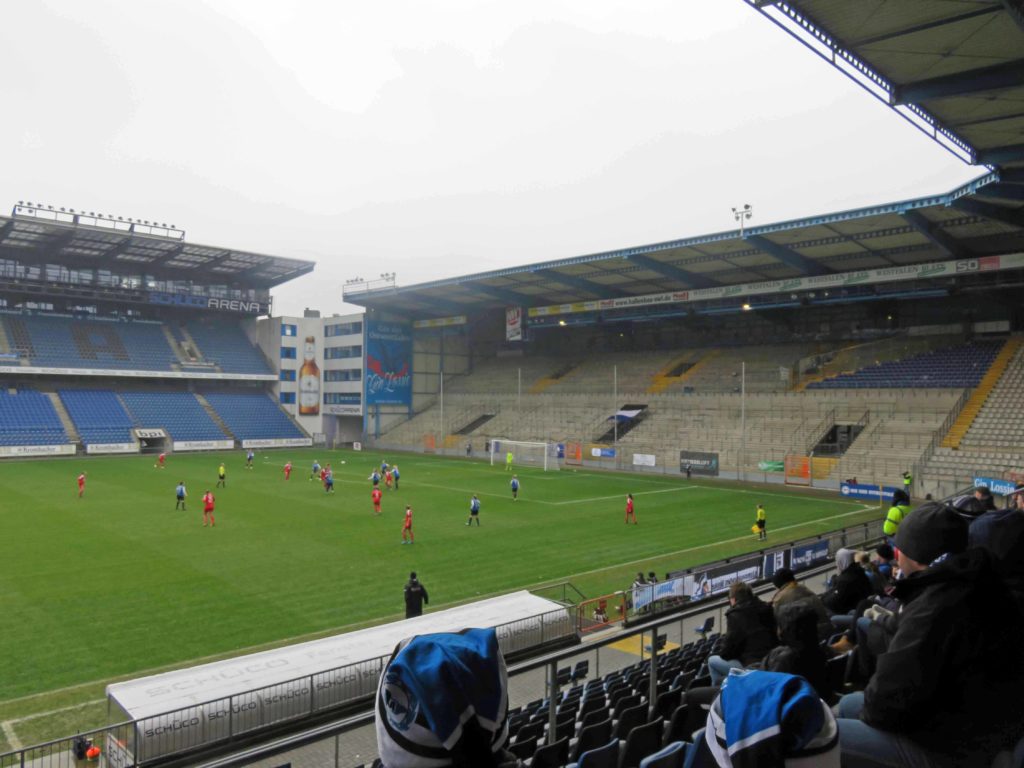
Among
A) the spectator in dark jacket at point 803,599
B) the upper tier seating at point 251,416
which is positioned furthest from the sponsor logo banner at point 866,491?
the upper tier seating at point 251,416

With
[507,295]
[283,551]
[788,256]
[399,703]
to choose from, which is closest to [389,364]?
[507,295]

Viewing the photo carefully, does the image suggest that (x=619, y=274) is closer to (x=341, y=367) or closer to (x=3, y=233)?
(x=341, y=367)

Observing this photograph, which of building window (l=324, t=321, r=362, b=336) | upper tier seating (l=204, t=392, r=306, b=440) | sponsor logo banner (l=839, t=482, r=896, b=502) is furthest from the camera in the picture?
building window (l=324, t=321, r=362, b=336)

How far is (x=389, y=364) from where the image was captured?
7275cm

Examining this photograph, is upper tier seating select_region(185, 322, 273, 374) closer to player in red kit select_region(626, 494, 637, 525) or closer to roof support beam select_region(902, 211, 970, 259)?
player in red kit select_region(626, 494, 637, 525)

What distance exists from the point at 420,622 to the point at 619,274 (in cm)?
4390

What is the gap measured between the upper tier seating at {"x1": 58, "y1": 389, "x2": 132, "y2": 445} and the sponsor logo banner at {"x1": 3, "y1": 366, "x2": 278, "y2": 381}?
6.29 feet

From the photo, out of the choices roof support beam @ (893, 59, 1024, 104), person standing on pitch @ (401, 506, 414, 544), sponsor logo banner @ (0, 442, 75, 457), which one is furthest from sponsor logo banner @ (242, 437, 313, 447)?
roof support beam @ (893, 59, 1024, 104)

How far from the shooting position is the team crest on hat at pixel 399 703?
195 cm

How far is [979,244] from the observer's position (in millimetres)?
42938

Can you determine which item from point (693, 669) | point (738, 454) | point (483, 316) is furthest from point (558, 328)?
point (693, 669)

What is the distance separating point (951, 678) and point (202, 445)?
6643 cm

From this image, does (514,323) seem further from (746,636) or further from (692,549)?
(746,636)

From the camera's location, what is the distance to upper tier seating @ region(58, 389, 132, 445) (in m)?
58.7
